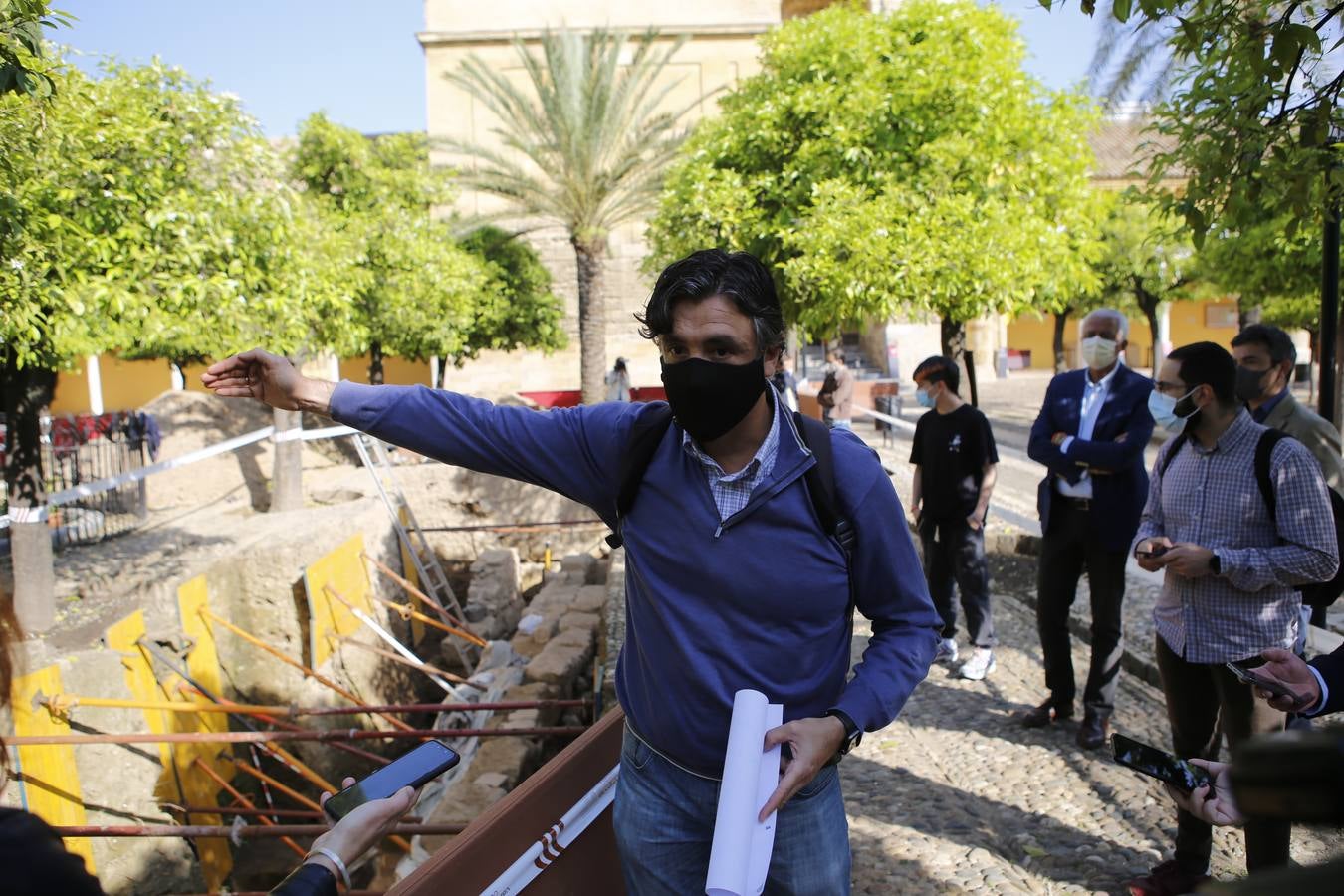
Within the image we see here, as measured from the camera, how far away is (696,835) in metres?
1.80

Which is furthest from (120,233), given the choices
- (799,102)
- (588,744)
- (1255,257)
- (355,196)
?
(1255,257)

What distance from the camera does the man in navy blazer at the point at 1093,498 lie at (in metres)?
3.93

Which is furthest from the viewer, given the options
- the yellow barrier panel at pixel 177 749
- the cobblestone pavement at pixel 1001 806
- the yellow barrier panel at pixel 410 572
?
the yellow barrier panel at pixel 410 572

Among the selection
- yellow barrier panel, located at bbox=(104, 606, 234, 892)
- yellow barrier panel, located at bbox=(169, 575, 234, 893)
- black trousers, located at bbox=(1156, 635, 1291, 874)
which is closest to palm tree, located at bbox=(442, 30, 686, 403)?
yellow barrier panel, located at bbox=(169, 575, 234, 893)

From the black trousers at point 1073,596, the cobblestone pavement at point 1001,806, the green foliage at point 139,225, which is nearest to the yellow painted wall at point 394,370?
the green foliage at point 139,225

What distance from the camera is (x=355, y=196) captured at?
53.5ft

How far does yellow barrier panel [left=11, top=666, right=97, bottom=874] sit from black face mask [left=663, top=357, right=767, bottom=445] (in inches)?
202

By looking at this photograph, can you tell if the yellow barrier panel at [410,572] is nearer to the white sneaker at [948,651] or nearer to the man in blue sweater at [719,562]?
the white sneaker at [948,651]

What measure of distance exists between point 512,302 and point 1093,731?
19.0m

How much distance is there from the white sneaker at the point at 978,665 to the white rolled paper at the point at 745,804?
377 centimetres

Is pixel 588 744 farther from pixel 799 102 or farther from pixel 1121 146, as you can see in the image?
pixel 1121 146

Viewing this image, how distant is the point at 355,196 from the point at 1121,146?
28.4 m

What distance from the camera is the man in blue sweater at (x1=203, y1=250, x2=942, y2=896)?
5.71 feet

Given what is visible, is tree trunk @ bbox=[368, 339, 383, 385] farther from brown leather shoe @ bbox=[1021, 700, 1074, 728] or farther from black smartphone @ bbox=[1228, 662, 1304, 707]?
black smartphone @ bbox=[1228, 662, 1304, 707]
